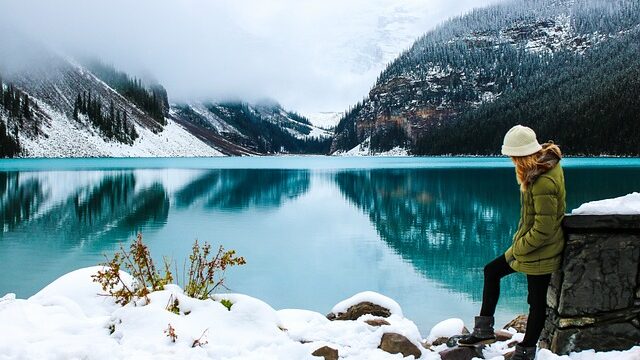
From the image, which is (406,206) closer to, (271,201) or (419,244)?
(271,201)

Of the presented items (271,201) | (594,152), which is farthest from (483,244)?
(594,152)

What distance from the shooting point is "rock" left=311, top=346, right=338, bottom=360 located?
6.09 metres

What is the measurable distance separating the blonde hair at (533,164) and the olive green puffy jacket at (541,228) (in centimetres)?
6

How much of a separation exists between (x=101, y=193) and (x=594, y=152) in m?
140

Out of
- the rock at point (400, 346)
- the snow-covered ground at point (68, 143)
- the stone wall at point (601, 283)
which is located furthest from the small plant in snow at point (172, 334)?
the snow-covered ground at point (68, 143)

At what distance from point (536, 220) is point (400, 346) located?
2217mm

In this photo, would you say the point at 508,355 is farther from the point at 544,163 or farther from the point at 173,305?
the point at 173,305

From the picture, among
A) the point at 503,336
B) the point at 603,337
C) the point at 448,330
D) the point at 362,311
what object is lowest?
the point at 362,311

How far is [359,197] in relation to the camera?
47.6m

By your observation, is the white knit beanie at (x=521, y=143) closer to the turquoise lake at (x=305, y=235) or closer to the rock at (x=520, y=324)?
the rock at (x=520, y=324)

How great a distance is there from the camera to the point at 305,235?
90.4 ft

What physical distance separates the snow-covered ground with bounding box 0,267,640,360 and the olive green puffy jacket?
928 mm

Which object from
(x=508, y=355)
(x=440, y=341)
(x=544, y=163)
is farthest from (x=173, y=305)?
(x=544, y=163)

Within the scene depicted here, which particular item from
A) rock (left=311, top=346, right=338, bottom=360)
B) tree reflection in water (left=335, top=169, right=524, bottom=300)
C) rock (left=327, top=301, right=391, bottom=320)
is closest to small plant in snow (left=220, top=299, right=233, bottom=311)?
rock (left=311, top=346, right=338, bottom=360)
